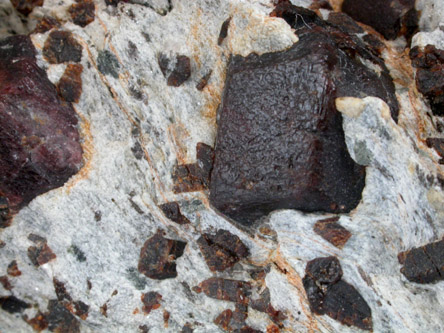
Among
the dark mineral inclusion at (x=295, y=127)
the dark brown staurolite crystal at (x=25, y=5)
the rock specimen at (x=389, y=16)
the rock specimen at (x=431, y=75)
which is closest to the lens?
the dark mineral inclusion at (x=295, y=127)

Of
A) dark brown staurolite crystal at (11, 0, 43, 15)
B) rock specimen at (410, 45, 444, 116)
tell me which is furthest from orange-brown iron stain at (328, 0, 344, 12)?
dark brown staurolite crystal at (11, 0, 43, 15)

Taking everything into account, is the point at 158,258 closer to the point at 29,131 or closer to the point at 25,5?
the point at 29,131

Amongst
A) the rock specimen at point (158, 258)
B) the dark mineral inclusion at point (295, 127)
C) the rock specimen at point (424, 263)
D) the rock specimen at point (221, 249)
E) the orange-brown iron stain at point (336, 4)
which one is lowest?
the rock specimen at point (158, 258)

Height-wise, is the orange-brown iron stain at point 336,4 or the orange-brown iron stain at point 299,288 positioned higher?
the orange-brown iron stain at point 336,4

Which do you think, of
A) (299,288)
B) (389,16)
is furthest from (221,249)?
(389,16)

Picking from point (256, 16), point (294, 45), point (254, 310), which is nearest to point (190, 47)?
point (256, 16)

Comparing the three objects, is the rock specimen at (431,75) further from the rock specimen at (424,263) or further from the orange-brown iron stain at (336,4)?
the rock specimen at (424,263)

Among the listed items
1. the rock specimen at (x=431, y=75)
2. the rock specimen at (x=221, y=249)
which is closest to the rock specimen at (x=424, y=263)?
the rock specimen at (x=431, y=75)

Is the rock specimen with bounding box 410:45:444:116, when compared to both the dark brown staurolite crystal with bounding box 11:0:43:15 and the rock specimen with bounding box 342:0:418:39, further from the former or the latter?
the dark brown staurolite crystal with bounding box 11:0:43:15
